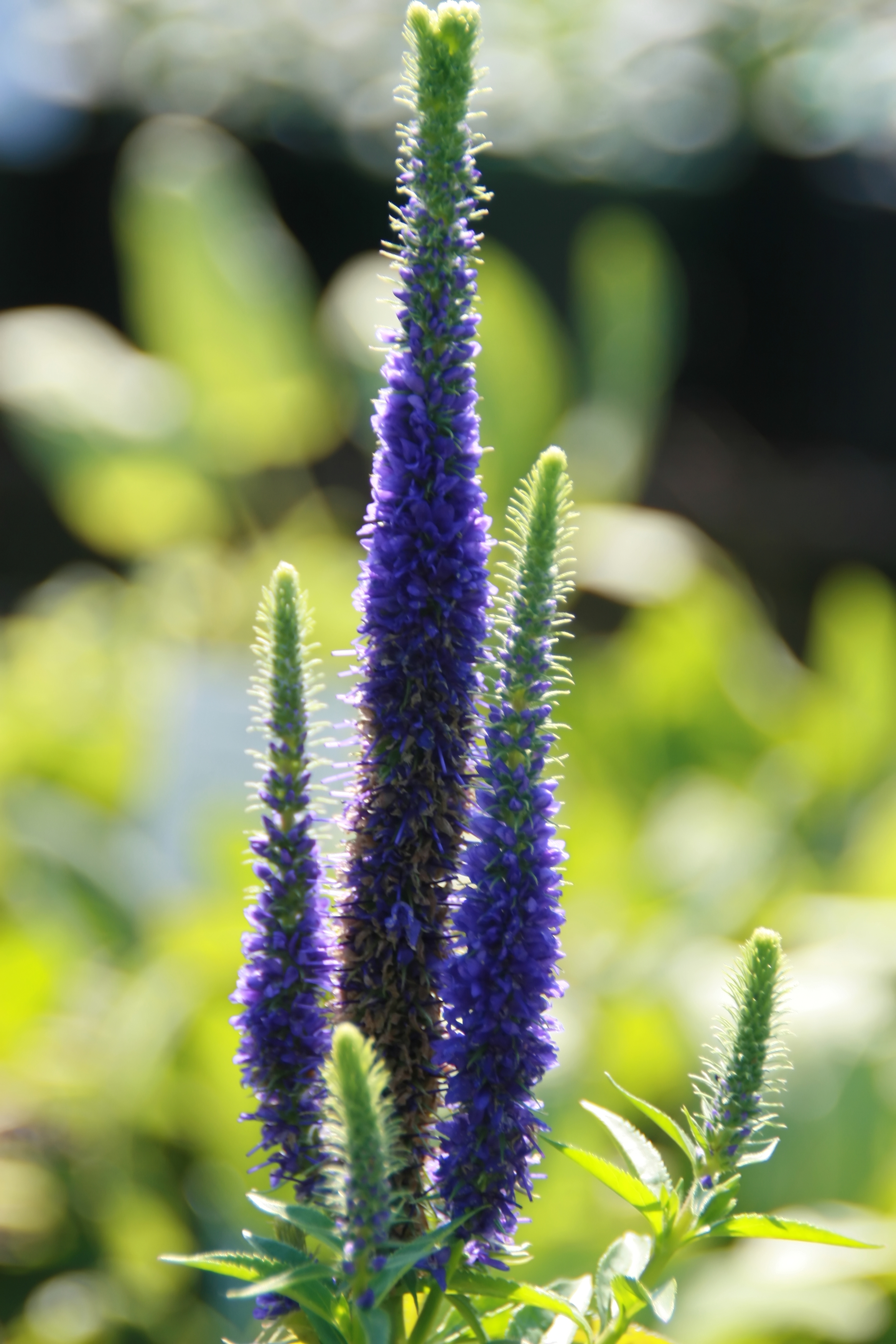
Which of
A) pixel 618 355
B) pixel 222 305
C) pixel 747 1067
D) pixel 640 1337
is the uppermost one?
pixel 618 355

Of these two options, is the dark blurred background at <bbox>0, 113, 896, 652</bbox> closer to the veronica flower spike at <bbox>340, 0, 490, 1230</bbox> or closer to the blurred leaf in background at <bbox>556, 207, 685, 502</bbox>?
the blurred leaf in background at <bbox>556, 207, 685, 502</bbox>

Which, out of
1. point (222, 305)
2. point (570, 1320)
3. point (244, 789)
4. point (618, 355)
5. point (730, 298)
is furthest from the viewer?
point (730, 298)

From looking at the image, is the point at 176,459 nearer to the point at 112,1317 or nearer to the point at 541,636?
the point at 112,1317

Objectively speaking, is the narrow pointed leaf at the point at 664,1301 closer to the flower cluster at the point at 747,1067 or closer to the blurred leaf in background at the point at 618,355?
the flower cluster at the point at 747,1067

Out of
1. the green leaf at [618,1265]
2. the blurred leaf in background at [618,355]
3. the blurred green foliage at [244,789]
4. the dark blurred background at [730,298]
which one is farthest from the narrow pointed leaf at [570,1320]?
the dark blurred background at [730,298]

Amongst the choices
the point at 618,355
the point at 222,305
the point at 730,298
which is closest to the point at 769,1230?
the point at 222,305

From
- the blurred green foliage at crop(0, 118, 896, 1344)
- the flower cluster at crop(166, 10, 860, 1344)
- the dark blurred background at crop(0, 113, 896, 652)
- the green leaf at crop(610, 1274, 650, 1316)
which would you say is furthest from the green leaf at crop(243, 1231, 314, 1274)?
the dark blurred background at crop(0, 113, 896, 652)

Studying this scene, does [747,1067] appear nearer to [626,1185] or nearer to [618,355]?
[626,1185]

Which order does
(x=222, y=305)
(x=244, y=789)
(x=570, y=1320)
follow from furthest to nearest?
(x=222, y=305)
(x=244, y=789)
(x=570, y=1320)
